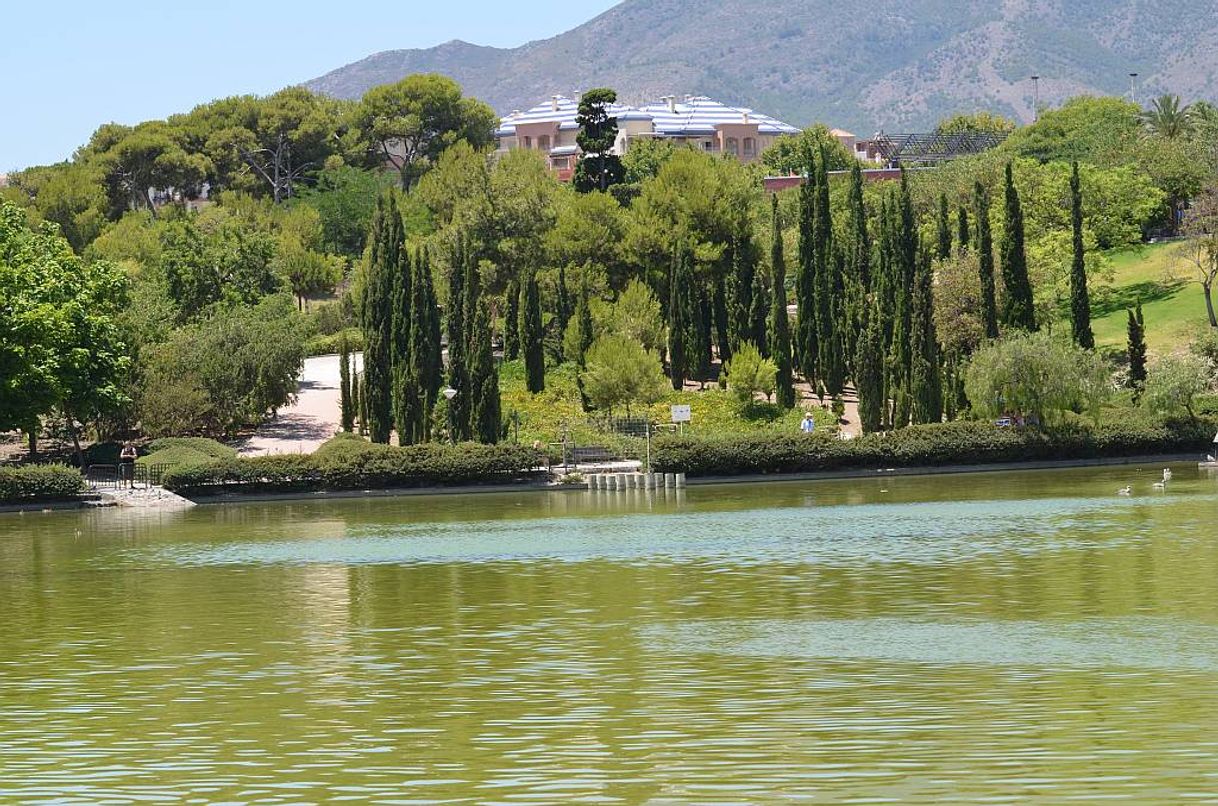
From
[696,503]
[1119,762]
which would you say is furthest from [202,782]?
[696,503]

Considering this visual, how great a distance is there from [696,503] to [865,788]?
32.0 meters

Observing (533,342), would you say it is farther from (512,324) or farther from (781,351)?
(781,351)

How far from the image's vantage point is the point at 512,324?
7231cm

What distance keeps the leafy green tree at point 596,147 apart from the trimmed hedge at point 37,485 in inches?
1817

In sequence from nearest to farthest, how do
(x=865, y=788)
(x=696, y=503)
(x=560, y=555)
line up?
(x=865, y=788) < (x=560, y=555) < (x=696, y=503)

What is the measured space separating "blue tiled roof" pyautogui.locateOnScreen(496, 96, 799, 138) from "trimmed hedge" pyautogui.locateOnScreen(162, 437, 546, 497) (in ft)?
382

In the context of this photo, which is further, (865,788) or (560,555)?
(560,555)

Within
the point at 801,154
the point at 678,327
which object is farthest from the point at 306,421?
the point at 801,154

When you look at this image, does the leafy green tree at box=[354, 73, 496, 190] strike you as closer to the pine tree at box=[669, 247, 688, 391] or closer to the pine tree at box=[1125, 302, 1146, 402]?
the pine tree at box=[669, 247, 688, 391]

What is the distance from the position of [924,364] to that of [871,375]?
1.78m

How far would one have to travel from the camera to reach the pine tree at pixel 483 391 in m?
57.2

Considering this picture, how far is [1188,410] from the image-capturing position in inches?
2093

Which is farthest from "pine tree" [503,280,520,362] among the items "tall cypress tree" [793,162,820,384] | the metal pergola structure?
the metal pergola structure

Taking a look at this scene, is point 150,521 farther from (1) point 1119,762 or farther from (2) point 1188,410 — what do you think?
(1) point 1119,762
